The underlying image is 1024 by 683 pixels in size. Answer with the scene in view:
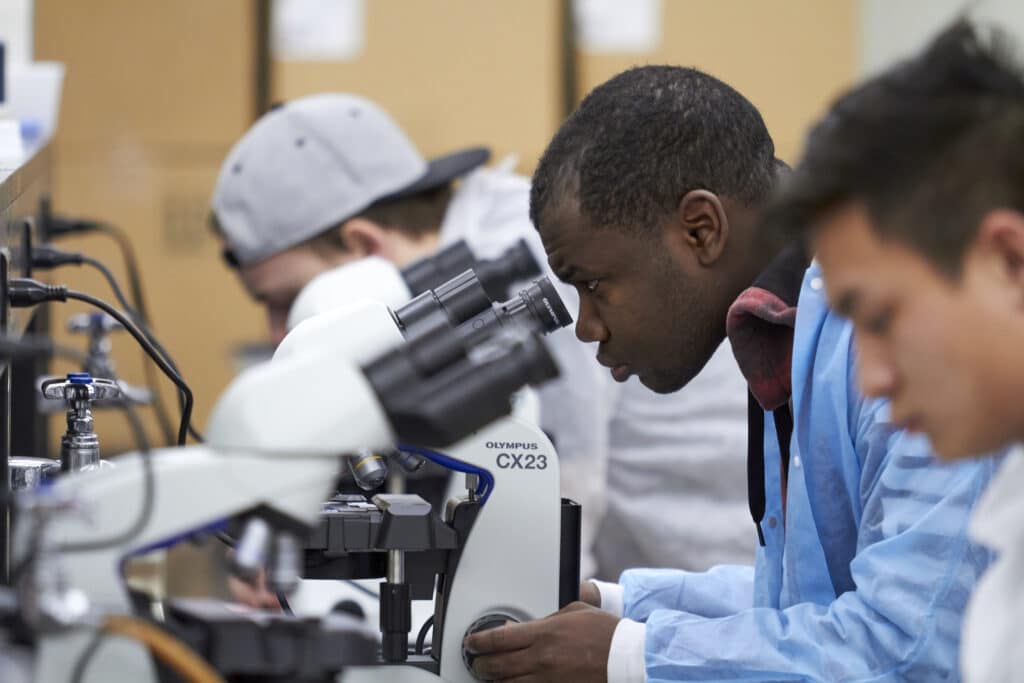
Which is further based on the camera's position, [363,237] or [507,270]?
[363,237]

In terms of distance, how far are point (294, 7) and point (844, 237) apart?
2.75 meters

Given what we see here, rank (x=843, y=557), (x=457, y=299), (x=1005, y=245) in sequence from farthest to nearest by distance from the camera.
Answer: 1. (x=843, y=557)
2. (x=457, y=299)
3. (x=1005, y=245)

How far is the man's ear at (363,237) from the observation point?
2.38m

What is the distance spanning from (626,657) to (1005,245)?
0.59 m

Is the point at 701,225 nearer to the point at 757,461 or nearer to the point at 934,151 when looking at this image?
the point at 757,461

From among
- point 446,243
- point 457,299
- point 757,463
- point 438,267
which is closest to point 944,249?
point 457,299

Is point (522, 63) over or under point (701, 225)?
over

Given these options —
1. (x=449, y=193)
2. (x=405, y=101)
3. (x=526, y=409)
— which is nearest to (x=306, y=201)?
(x=449, y=193)

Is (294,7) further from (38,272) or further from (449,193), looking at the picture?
(38,272)

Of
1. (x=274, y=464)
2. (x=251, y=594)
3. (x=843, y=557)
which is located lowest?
(x=251, y=594)

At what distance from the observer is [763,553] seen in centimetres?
143

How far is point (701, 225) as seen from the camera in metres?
1.32

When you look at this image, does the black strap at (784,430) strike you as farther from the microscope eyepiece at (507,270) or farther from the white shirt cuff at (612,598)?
the microscope eyepiece at (507,270)

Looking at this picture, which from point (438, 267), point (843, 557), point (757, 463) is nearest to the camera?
point (843, 557)
